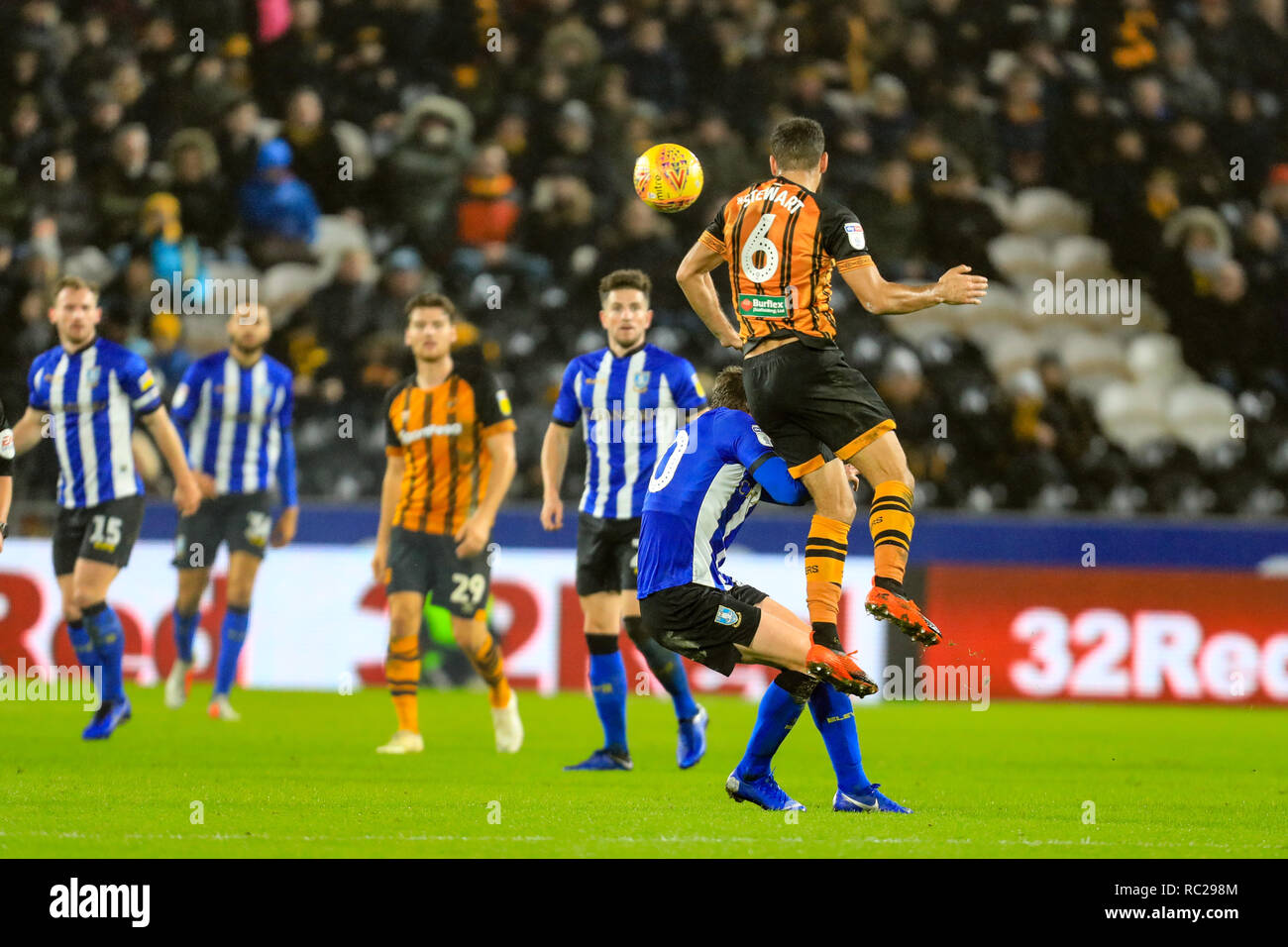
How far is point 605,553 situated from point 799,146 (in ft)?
8.51

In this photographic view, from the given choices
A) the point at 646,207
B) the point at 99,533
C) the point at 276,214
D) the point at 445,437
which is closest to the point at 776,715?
the point at 445,437

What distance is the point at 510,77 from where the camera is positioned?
15.7 meters

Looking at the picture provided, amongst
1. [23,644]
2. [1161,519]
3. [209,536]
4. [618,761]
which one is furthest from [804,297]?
[23,644]

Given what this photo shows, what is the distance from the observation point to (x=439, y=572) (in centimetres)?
891

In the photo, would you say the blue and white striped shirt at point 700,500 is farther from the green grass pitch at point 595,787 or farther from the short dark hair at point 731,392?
the green grass pitch at point 595,787

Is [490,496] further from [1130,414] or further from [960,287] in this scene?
[1130,414]

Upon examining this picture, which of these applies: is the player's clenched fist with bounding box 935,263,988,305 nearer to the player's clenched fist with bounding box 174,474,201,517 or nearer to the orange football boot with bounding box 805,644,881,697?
the orange football boot with bounding box 805,644,881,697

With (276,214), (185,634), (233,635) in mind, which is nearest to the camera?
(233,635)

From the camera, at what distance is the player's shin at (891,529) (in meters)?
6.05

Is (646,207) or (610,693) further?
(646,207)

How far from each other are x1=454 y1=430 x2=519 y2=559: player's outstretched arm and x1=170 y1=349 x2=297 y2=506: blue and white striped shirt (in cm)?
245

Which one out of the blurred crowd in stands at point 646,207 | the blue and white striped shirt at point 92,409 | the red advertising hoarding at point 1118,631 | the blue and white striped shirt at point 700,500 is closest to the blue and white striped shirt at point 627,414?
the blue and white striped shirt at point 700,500

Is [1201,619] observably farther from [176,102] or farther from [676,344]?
[176,102]

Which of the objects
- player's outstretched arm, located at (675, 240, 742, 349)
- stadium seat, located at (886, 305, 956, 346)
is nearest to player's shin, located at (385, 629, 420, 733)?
player's outstretched arm, located at (675, 240, 742, 349)
